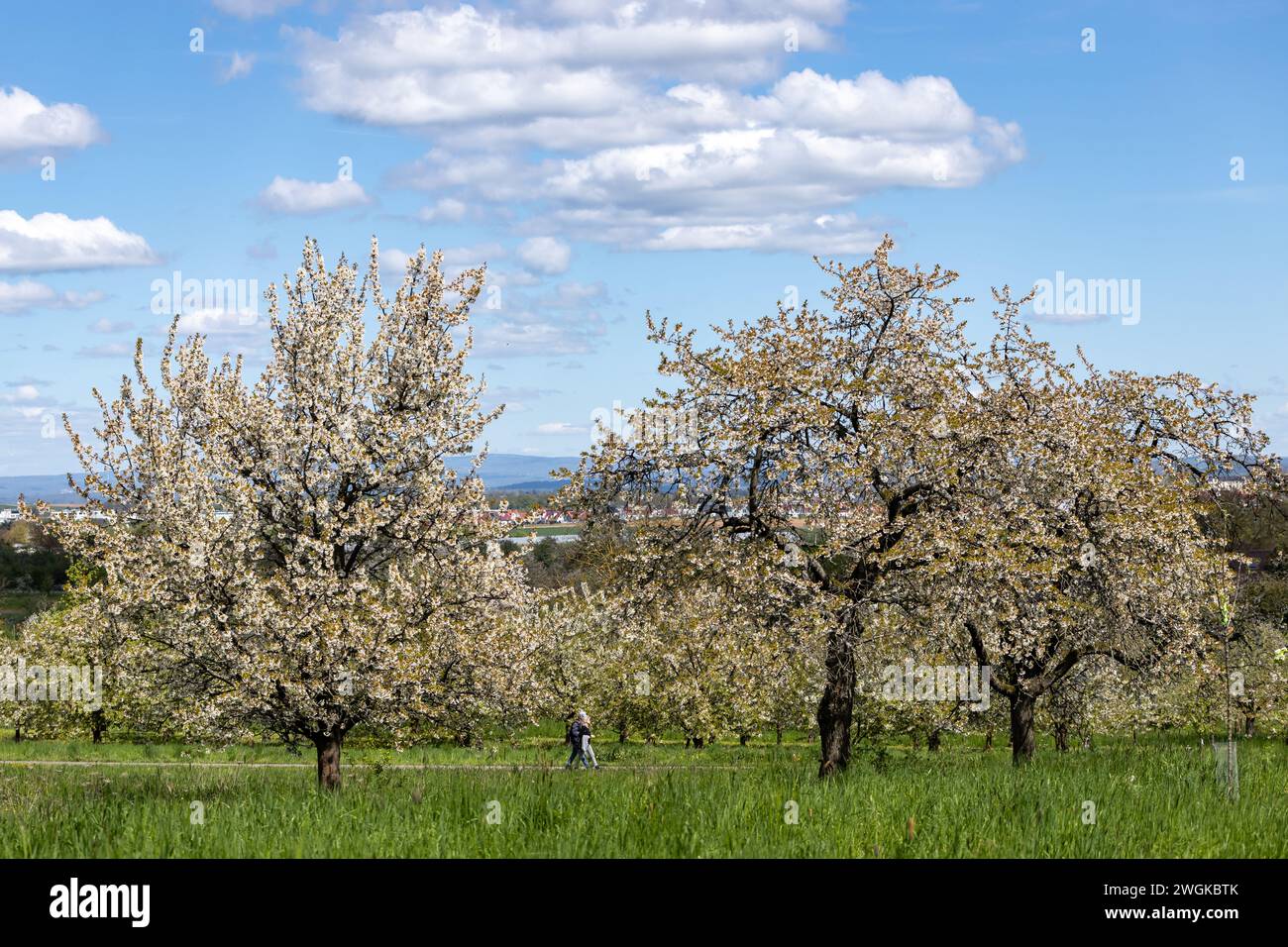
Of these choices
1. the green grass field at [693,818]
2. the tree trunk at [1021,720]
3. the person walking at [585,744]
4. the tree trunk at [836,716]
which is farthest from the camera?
the person walking at [585,744]

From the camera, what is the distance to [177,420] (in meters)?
23.9

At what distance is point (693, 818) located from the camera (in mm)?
9273

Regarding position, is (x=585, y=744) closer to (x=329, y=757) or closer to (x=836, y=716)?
(x=329, y=757)

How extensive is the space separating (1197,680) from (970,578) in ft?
37.3

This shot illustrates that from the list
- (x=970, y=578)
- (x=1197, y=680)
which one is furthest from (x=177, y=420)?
(x=1197, y=680)

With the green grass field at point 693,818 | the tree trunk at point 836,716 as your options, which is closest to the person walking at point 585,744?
the tree trunk at point 836,716

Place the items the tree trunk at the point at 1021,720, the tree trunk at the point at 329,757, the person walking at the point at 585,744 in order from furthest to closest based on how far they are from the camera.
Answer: the person walking at the point at 585,744, the tree trunk at the point at 1021,720, the tree trunk at the point at 329,757

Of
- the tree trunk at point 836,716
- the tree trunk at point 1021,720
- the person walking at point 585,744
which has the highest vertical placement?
the tree trunk at point 836,716

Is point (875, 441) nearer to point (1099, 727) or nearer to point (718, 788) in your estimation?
point (718, 788)

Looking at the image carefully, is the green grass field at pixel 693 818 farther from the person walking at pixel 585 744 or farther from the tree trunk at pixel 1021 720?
Answer: the person walking at pixel 585 744

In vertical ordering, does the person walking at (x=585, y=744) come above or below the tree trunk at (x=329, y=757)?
below

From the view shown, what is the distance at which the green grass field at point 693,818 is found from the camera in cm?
830

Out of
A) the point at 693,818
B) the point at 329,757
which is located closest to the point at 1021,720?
the point at 329,757
